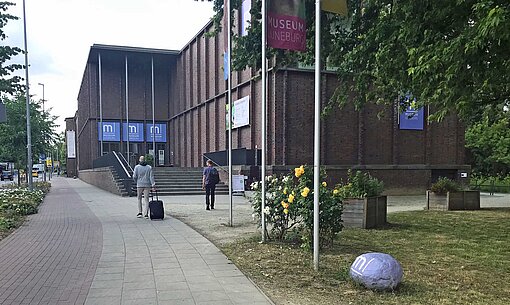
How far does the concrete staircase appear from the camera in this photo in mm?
23531

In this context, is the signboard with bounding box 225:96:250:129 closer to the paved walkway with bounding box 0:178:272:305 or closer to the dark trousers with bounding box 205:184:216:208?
the dark trousers with bounding box 205:184:216:208

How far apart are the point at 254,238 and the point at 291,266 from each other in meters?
2.38

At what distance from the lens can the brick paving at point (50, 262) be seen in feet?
17.9

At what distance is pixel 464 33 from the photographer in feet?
20.7

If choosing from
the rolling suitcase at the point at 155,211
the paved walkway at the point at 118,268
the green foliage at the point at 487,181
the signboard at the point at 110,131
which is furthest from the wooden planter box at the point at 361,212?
the signboard at the point at 110,131

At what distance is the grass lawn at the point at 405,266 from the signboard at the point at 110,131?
38096 mm

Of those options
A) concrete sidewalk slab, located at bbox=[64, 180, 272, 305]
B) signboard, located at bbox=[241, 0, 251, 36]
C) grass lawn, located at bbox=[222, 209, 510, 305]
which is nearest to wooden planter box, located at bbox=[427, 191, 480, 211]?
grass lawn, located at bbox=[222, 209, 510, 305]

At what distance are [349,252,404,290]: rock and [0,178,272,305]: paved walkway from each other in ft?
4.08

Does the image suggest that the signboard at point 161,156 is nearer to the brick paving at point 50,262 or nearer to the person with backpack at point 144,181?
the person with backpack at point 144,181

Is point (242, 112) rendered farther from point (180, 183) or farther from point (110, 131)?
point (110, 131)

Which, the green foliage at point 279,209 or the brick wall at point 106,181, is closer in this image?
the green foliage at point 279,209

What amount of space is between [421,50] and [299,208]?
3.27 metres

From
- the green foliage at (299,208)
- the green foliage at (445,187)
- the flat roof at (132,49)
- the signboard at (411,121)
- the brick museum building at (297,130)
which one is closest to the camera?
the green foliage at (299,208)

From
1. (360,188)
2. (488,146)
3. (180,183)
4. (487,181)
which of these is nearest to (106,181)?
(180,183)
